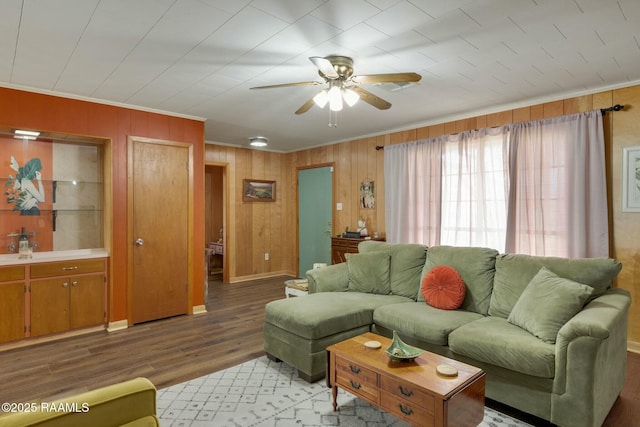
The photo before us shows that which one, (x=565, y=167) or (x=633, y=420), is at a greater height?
(x=565, y=167)

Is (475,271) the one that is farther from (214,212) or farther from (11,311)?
(214,212)

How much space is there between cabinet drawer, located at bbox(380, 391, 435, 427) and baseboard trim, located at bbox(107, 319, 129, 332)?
3141mm

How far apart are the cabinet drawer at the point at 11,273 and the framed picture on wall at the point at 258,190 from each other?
3476 millimetres

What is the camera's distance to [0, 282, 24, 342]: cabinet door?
326 cm

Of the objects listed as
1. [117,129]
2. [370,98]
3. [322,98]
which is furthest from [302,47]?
[117,129]

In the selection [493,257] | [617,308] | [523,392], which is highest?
[493,257]

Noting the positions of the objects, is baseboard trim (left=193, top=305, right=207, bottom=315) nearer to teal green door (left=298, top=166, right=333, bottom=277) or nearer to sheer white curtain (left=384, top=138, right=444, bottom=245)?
teal green door (left=298, top=166, right=333, bottom=277)

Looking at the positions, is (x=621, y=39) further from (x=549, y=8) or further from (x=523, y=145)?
(x=523, y=145)

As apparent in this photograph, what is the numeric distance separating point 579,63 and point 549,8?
1052 millimetres

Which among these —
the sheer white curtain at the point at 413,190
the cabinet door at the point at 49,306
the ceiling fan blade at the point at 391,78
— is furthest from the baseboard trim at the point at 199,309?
the ceiling fan blade at the point at 391,78

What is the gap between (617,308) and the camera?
2.18m

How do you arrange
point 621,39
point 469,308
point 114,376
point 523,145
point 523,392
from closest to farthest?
point 523,392
point 621,39
point 114,376
point 469,308
point 523,145

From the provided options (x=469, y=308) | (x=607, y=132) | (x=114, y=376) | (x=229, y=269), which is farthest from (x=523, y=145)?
(x=229, y=269)

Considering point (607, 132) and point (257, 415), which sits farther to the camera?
point (607, 132)
